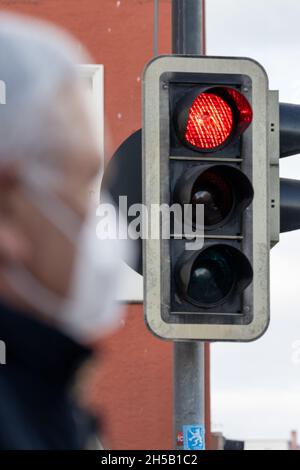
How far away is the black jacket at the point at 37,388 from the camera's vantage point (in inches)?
59.2

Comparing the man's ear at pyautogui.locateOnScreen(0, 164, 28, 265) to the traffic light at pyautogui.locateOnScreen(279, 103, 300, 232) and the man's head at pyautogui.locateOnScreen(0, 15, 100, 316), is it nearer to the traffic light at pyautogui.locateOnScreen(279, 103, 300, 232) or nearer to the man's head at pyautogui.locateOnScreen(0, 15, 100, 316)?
the man's head at pyautogui.locateOnScreen(0, 15, 100, 316)

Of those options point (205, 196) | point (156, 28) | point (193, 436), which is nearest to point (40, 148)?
point (205, 196)

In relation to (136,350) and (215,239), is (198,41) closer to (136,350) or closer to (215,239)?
(215,239)

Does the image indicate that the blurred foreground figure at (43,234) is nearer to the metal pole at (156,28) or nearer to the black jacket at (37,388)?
the black jacket at (37,388)

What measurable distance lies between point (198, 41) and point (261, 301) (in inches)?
47.7

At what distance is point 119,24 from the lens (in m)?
14.0

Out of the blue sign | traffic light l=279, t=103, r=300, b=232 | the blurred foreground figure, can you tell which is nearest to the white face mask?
the blurred foreground figure

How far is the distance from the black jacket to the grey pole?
3810mm

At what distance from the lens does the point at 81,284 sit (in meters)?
1.80

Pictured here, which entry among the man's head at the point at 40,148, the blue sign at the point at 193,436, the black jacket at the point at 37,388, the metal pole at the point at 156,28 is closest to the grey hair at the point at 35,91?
the man's head at the point at 40,148

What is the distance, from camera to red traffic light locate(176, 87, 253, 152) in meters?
4.93

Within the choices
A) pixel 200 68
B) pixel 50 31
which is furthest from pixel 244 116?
pixel 50 31

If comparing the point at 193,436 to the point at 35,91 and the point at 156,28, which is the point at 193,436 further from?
the point at 156,28

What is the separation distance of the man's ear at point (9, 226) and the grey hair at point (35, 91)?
0.8 inches
